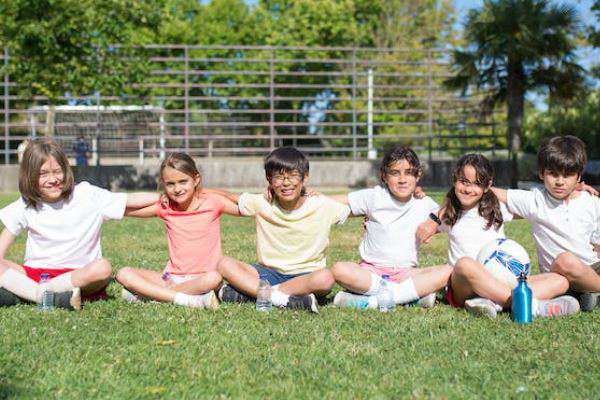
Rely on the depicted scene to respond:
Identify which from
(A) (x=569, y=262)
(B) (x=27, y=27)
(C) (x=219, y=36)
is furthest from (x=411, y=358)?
(C) (x=219, y=36)

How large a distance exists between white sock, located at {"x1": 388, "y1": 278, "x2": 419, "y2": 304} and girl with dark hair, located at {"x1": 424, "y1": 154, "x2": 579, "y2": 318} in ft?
0.86

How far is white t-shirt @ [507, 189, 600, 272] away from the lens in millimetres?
5742

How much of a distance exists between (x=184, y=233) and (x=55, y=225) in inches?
34.0

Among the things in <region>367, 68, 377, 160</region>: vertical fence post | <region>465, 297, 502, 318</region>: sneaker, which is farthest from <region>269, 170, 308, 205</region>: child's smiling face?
<region>367, 68, 377, 160</region>: vertical fence post

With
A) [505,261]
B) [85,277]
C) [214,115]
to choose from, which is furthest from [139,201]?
[214,115]

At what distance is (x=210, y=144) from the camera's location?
2419 centimetres

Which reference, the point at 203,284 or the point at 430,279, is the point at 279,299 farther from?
the point at 430,279

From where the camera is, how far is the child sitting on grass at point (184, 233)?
5746 millimetres

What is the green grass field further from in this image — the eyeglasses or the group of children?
the eyeglasses

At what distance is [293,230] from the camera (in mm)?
5824

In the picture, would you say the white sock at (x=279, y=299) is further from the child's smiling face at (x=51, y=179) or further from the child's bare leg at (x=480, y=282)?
the child's smiling face at (x=51, y=179)

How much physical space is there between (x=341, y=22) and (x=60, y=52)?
19.4 m

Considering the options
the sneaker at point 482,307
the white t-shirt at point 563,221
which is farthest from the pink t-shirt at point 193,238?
the white t-shirt at point 563,221

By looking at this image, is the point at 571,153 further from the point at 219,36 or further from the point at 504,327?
the point at 219,36
